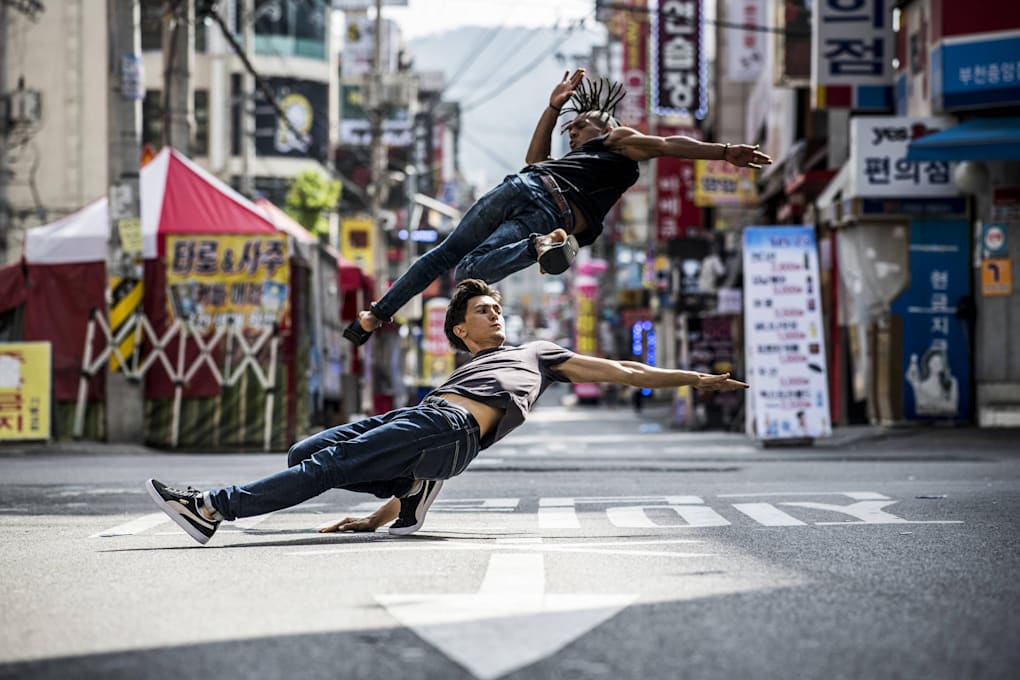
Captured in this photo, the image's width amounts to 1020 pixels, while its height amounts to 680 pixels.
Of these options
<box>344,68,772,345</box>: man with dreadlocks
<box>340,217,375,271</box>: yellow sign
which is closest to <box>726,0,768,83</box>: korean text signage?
<box>340,217,375,271</box>: yellow sign

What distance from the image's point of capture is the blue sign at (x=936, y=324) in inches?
957

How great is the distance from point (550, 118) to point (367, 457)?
8.98ft

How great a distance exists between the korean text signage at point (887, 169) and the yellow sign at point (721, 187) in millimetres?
14480

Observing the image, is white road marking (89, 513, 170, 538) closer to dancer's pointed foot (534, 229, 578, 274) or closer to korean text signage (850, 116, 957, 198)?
dancer's pointed foot (534, 229, 578, 274)

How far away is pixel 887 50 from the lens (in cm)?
2602

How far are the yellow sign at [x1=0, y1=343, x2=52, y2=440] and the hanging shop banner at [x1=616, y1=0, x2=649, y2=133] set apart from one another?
120 ft

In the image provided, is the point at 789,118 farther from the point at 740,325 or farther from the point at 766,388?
the point at 766,388

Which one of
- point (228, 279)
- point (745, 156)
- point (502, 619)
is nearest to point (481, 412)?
point (745, 156)

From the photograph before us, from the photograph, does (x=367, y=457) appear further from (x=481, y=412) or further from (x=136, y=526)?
(x=136, y=526)

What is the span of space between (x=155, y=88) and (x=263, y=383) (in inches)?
1707

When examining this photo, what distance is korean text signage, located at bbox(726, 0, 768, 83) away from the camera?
1692 inches

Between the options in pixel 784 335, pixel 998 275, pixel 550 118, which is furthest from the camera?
pixel 998 275

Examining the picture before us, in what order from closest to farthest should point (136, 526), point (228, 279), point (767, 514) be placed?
1. point (136, 526)
2. point (767, 514)
3. point (228, 279)

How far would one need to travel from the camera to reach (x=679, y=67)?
41906 millimetres
